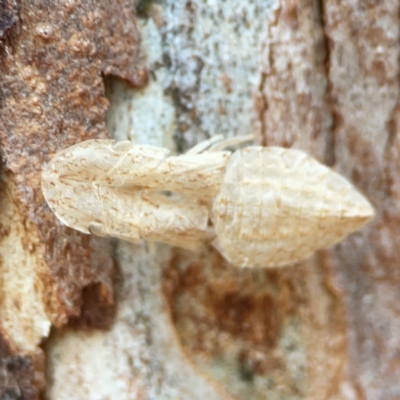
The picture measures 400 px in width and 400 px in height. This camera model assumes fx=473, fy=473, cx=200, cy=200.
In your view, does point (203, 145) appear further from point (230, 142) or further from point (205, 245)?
point (205, 245)

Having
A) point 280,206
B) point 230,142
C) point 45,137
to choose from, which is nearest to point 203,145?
point 230,142

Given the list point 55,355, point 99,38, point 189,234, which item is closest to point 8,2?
point 99,38

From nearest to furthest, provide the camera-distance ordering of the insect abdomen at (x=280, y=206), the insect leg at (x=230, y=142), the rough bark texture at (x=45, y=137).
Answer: the rough bark texture at (x=45, y=137), the insect abdomen at (x=280, y=206), the insect leg at (x=230, y=142)

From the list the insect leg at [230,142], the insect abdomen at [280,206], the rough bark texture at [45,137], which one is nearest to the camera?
the rough bark texture at [45,137]

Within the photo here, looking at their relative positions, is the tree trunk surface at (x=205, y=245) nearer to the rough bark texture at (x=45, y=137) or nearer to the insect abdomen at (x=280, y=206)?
the rough bark texture at (x=45, y=137)

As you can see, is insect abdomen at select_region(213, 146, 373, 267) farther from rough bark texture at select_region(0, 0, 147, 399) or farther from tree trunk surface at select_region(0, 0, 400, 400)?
rough bark texture at select_region(0, 0, 147, 399)

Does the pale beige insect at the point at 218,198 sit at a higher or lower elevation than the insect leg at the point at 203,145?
lower

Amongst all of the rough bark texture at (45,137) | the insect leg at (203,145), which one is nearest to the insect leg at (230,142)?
the insect leg at (203,145)
